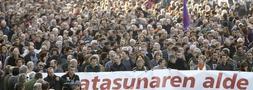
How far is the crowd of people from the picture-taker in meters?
17.8

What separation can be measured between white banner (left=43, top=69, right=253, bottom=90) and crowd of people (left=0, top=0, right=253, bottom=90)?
1.53 feet

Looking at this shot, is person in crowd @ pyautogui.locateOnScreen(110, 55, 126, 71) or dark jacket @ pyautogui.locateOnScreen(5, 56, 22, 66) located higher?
dark jacket @ pyautogui.locateOnScreen(5, 56, 22, 66)

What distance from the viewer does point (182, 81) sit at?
17.2 meters

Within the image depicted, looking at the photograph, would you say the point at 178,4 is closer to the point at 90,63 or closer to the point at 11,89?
the point at 90,63

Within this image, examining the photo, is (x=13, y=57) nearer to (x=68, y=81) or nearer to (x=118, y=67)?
(x=118, y=67)

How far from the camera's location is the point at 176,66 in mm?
18453

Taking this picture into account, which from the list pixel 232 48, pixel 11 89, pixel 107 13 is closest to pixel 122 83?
pixel 11 89

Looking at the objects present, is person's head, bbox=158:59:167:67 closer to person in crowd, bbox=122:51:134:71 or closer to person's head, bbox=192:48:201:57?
person in crowd, bbox=122:51:134:71

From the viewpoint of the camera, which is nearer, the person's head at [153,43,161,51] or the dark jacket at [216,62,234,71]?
the dark jacket at [216,62,234,71]

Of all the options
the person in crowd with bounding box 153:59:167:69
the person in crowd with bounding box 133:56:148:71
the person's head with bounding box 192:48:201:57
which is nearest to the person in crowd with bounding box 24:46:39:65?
the person in crowd with bounding box 133:56:148:71

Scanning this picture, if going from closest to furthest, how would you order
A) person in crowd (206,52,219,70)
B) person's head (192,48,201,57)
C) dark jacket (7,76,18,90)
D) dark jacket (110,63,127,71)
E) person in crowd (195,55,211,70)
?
1. dark jacket (7,76,18,90)
2. person in crowd (195,55,211,70)
3. dark jacket (110,63,127,71)
4. person in crowd (206,52,219,70)
5. person's head (192,48,201,57)

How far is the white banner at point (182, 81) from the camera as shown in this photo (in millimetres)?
17234

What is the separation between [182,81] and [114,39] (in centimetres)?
493

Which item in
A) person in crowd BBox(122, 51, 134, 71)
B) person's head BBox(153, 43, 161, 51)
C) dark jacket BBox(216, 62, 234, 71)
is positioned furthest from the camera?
person's head BBox(153, 43, 161, 51)
